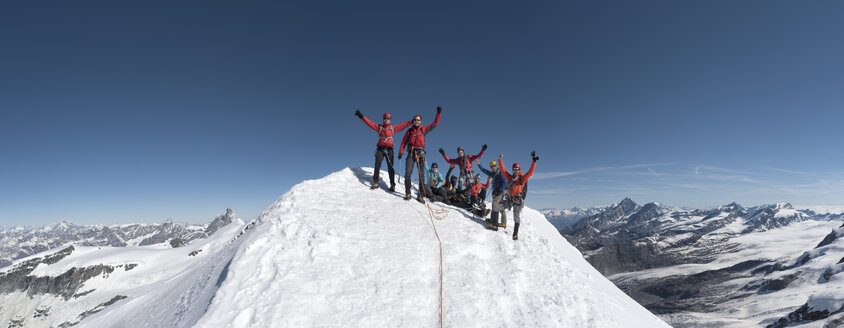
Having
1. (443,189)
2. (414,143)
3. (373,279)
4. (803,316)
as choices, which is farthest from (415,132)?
(803,316)

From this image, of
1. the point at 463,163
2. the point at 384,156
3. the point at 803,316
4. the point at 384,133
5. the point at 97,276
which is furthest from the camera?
the point at 803,316

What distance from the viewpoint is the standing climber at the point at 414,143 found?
13773 millimetres

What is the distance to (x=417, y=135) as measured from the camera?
45.7 feet

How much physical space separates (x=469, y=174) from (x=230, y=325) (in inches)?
590

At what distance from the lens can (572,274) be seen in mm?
10188

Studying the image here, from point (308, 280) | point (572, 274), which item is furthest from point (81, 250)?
point (572, 274)

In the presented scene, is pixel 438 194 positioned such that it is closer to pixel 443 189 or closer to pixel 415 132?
pixel 443 189

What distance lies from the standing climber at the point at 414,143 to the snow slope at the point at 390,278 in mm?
2336

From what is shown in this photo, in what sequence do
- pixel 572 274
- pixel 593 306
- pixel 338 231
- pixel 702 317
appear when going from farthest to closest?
pixel 702 317
pixel 572 274
pixel 338 231
pixel 593 306

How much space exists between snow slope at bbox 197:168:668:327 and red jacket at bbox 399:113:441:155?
11.8 feet

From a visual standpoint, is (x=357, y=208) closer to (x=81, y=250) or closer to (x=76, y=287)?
(x=76, y=287)

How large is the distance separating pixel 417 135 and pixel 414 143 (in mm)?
407

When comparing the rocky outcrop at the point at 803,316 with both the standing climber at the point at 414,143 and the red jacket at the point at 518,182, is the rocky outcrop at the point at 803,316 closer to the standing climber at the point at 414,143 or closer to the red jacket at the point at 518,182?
the red jacket at the point at 518,182

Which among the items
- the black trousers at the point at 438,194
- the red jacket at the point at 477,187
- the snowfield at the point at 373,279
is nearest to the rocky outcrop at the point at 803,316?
the red jacket at the point at 477,187
